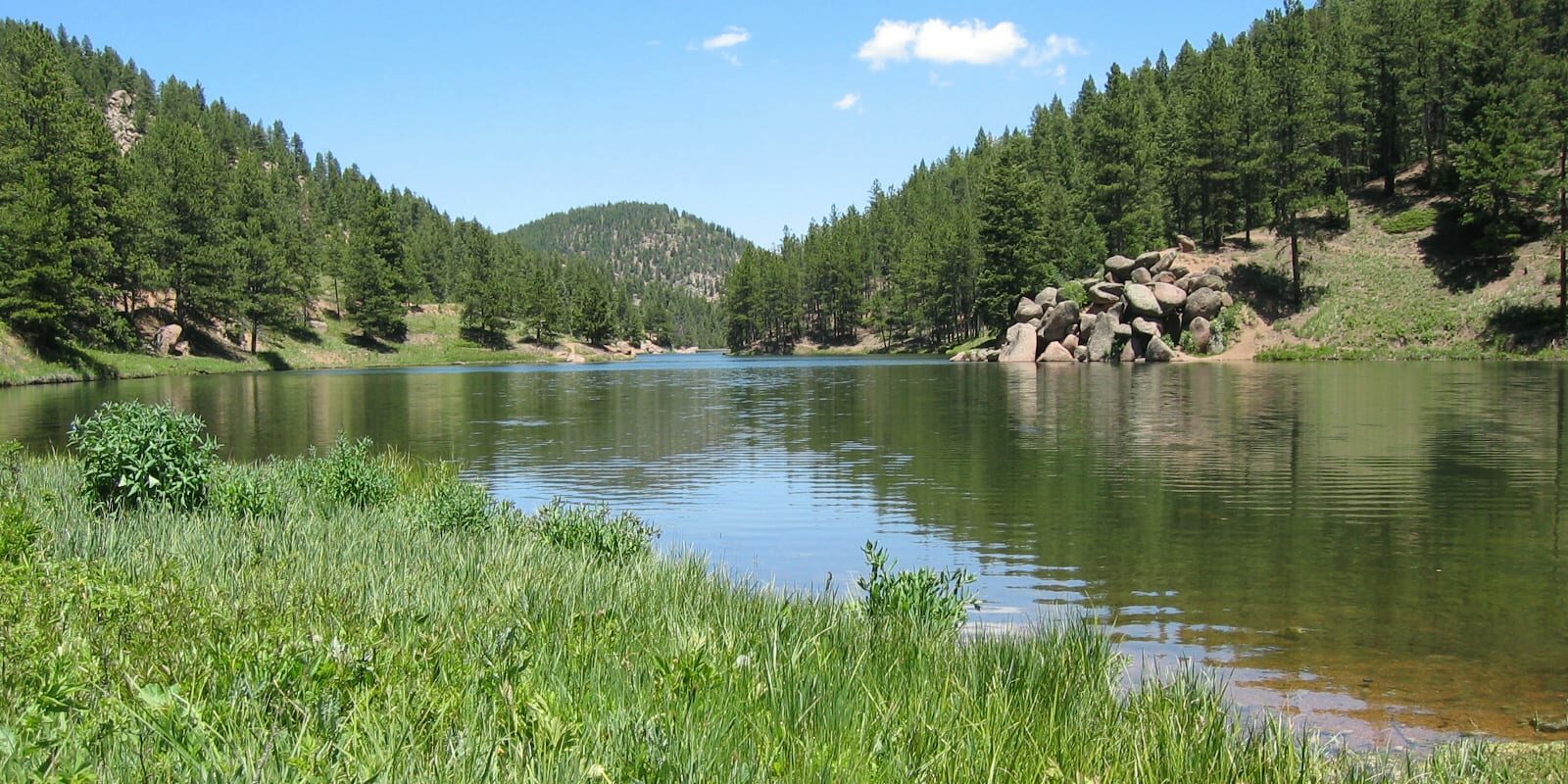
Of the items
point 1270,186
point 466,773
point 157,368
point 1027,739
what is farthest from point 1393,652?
point 157,368

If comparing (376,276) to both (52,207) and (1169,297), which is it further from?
(1169,297)

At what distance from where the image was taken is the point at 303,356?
98.4 m

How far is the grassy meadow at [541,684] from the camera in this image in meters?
4.66

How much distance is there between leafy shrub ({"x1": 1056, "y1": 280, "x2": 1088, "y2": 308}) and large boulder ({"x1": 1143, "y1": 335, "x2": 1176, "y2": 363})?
383 inches

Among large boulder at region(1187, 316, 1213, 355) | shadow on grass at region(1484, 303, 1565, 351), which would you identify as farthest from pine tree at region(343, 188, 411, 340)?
shadow on grass at region(1484, 303, 1565, 351)

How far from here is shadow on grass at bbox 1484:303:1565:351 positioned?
193 feet

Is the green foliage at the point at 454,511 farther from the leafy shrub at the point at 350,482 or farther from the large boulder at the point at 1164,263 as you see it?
the large boulder at the point at 1164,263

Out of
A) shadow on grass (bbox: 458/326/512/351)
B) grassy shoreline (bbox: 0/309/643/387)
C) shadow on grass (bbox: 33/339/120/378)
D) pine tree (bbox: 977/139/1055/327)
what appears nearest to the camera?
grassy shoreline (bbox: 0/309/643/387)

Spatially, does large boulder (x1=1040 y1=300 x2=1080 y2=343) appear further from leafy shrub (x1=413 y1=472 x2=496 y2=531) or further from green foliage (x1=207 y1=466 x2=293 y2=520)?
green foliage (x1=207 y1=466 x2=293 y2=520)

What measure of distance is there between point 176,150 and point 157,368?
27.6 metres

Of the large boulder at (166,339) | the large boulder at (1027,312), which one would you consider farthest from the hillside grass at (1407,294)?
the large boulder at (166,339)

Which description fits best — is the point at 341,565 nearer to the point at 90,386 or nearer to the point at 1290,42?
the point at 90,386

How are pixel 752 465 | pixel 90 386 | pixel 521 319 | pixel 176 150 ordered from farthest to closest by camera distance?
pixel 521 319 → pixel 176 150 → pixel 90 386 → pixel 752 465

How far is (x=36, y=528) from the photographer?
9.73 m
